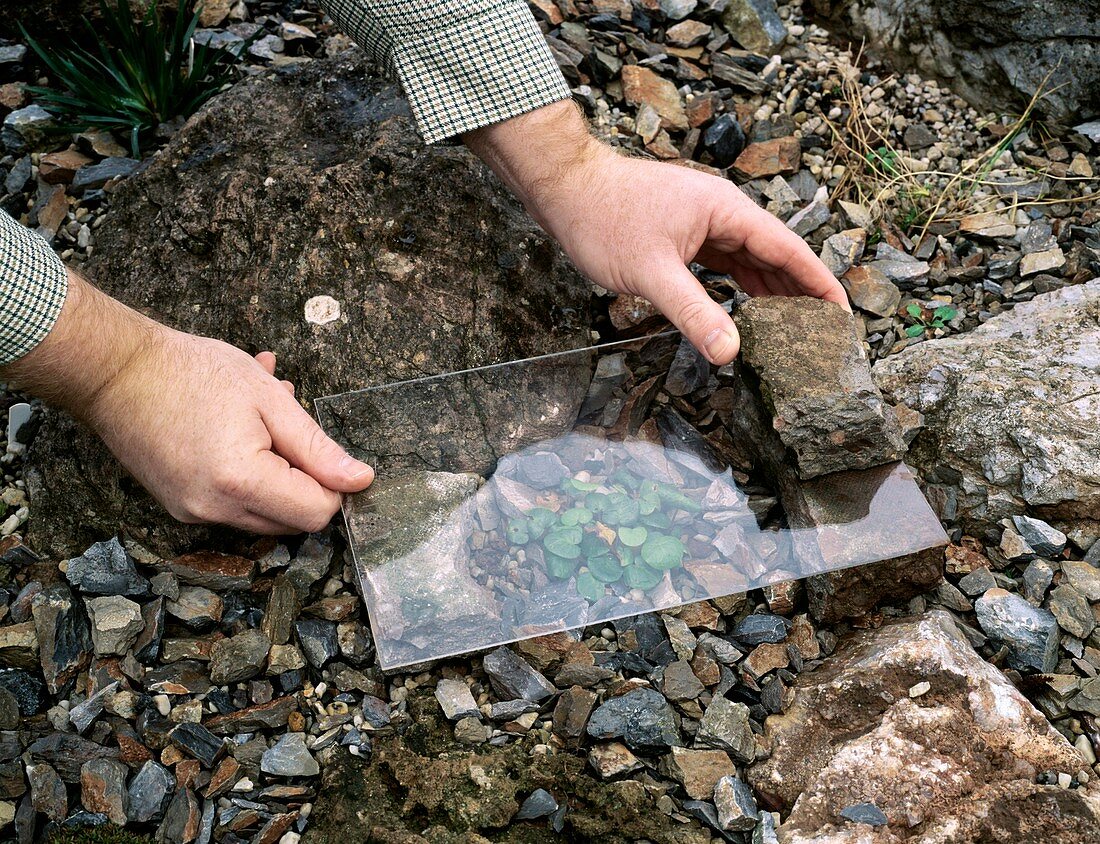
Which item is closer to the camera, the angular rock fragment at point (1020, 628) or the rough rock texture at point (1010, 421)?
the angular rock fragment at point (1020, 628)

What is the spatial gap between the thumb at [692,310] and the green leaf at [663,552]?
43 centimetres

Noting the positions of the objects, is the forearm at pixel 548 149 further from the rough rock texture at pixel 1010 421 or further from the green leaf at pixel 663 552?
the rough rock texture at pixel 1010 421

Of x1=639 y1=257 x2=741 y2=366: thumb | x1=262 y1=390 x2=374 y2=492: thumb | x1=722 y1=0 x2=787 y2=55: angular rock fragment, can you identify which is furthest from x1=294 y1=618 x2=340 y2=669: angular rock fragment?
x1=722 y1=0 x2=787 y2=55: angular rock fragment

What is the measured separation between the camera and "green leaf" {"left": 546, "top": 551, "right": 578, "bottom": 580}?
2.15m

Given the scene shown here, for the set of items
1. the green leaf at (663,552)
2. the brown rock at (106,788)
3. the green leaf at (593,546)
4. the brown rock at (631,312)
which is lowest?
the brown rock at (106,788)

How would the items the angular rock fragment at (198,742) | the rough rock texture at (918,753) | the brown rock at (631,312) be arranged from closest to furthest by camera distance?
the rough rock texture at (918,753)
the angular rock fragment at (198,742)
the brown rock at (631,312)

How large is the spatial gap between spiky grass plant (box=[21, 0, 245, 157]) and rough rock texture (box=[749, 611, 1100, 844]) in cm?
280

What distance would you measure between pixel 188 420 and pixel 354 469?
376 mm

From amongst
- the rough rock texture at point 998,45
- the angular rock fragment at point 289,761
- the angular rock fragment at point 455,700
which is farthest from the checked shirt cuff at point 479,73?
the rough rock texture at point 998,45

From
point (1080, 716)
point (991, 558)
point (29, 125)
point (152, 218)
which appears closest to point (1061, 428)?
point (991, 558)

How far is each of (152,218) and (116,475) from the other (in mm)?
822

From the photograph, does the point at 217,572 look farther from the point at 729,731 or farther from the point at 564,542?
the point at 729,731

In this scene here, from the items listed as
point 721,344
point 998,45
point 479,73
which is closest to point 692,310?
point 721,344

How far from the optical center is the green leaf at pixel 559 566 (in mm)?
2154
